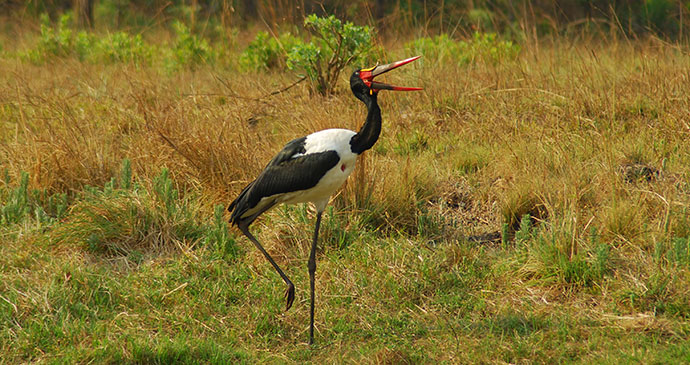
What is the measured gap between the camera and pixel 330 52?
7371 millimetres

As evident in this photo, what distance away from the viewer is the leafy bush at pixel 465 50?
8195mm

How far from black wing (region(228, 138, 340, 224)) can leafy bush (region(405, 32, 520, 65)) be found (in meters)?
3.98

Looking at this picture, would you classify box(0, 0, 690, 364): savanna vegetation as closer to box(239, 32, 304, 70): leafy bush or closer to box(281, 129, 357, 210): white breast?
box(281, 129, 357, 210): white breast

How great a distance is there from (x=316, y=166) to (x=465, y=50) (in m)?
4.75

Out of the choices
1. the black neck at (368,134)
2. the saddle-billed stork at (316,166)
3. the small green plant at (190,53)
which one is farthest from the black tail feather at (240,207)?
the small green plant at (190,53)

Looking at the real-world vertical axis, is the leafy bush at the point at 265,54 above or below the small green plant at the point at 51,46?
below

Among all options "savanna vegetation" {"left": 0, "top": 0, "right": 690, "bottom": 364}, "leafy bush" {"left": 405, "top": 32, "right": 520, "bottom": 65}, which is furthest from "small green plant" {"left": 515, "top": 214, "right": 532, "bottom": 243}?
"leafy bush" {"left": 405, "top": 32, "right": 520, "bottom": 65}

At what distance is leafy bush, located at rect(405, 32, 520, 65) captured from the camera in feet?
26.9

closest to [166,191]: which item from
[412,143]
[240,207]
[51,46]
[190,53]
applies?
[240,207]

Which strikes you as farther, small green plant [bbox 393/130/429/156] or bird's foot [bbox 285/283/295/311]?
small green plant [bbox 393/130/429/156]

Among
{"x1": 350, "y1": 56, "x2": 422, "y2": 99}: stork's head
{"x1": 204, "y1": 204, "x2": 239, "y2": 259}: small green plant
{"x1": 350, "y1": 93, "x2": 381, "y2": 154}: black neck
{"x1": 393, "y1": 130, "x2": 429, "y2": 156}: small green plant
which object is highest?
{"x1": 350, "y1": 56, "x2": 422, "y2": 99}: stork's head

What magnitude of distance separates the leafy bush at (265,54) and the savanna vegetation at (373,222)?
74 cm

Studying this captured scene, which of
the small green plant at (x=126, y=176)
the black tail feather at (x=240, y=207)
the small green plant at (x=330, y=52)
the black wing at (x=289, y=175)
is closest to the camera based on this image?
the black wing at (x=289, y=175)

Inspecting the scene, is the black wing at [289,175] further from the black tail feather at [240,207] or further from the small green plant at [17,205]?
the small green plant at [17,205]
